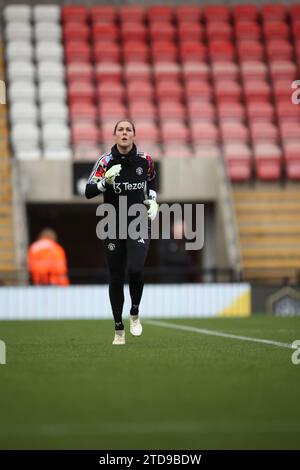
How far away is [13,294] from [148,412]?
1196 cm

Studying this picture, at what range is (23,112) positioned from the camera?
927 inches

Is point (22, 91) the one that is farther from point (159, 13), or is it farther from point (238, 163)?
point (238, 163)

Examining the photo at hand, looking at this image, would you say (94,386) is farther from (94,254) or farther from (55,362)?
(94,254)

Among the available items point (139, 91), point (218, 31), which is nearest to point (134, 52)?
point (139, 91)

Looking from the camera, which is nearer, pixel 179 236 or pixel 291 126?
pixel 179 236

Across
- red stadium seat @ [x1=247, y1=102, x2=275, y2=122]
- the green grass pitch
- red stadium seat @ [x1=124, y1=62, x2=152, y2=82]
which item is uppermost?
red stadium seat @ [x1=124, y1=62, x2=152, y2=82]

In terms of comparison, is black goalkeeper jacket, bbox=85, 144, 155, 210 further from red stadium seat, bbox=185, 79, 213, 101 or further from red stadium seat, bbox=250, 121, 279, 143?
red stadium seat, bbox=185, 79, 213, 101

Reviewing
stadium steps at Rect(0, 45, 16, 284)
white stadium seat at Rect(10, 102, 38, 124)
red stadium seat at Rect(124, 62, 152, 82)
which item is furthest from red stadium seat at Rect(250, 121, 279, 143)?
stadium steps at Rect(0, 45, 16, 284)

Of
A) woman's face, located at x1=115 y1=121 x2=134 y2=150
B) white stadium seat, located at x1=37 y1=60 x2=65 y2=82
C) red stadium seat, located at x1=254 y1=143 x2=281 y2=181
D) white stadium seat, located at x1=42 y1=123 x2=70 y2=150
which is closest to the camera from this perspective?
woman's face, located at x1=115 y1=121 x2=134 y2=150

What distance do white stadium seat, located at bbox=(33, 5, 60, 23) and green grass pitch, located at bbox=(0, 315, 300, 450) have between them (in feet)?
58.6

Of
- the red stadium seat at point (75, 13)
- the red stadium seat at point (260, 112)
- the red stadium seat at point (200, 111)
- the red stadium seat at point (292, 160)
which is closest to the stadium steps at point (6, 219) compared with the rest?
the red stadium seat at point (200, 111)

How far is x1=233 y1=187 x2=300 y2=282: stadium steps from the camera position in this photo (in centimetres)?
2142
